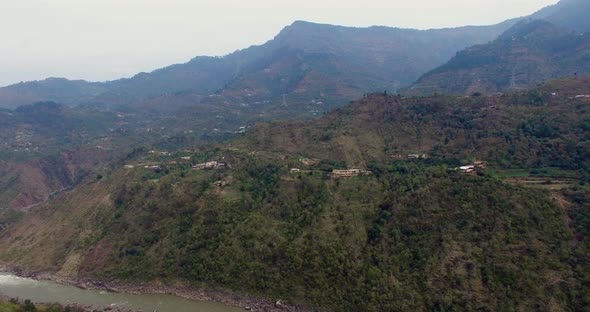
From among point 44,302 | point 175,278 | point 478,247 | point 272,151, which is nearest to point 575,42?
point 272,151

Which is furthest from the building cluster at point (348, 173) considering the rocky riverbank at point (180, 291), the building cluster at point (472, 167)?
the rocky riverbank at point (180, 291)

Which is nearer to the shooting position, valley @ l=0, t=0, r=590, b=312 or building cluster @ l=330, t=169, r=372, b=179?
valley @ l=0, t=0, r=590, b=312

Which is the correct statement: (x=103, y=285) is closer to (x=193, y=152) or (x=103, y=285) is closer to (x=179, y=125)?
(x=193, y=152)

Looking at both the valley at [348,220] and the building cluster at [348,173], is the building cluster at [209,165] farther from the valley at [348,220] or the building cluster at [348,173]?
the building cluster at [348,173]

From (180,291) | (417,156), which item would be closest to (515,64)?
(417,156)

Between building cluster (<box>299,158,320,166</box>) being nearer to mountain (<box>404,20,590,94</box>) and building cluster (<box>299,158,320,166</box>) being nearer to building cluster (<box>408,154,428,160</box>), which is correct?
building cluster (<box>408,154,428,160</box>)

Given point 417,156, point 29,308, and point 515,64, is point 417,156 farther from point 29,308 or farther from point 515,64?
point 515,64

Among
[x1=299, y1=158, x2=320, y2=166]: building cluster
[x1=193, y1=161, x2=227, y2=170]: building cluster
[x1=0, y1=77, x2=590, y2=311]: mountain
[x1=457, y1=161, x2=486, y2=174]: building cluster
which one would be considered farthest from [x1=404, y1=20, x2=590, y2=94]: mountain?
[x1=193, y1=161, x2=227, y2=170]: building cluster
